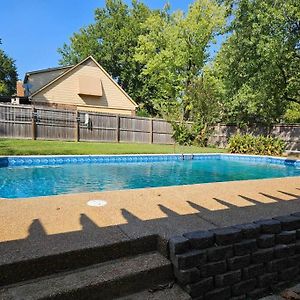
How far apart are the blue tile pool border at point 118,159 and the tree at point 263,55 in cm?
313

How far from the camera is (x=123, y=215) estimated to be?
329 cm

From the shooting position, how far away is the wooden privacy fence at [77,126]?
14.2 m

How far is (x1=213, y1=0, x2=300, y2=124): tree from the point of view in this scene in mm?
11422

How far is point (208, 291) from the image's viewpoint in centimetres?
247

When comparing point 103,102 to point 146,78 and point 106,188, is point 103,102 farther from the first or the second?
point 106,188

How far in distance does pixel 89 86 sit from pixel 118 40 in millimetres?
14468

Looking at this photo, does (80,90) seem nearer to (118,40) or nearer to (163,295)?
(118,40)

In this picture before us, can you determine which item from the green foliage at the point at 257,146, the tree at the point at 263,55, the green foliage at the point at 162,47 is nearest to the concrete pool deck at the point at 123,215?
the tree at the point at 263,55

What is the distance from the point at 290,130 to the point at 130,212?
1578cm

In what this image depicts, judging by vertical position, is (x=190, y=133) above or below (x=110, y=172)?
above

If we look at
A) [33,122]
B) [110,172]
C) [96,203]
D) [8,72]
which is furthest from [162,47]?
[8,72]

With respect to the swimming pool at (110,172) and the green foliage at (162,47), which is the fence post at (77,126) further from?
the green foliage at (162,47)

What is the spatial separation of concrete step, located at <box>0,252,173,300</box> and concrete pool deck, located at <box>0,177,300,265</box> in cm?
19

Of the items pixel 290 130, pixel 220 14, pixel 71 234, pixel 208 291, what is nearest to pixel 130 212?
pixel 71 234
